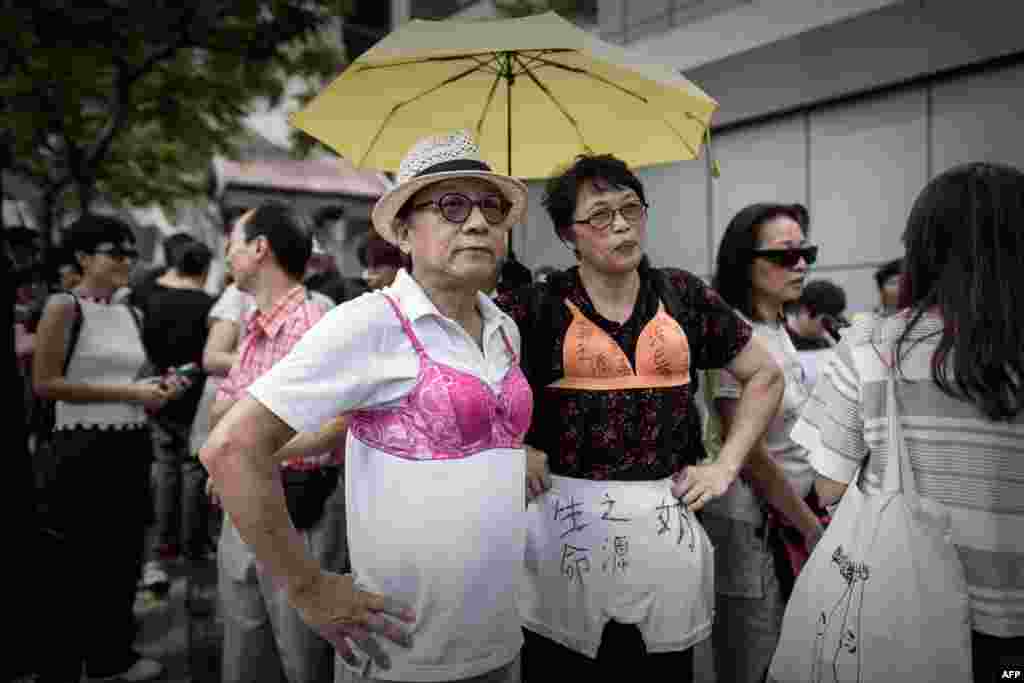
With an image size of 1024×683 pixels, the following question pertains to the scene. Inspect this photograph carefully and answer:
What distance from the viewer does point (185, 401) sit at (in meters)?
5.60

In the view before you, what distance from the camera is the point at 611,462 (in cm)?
222

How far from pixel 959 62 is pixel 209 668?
7.36m

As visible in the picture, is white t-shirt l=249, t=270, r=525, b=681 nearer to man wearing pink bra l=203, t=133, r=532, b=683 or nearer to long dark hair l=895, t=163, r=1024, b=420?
man wearing pink bra l=203, t=133, r=532, b=683

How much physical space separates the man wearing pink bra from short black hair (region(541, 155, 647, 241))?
483 mm

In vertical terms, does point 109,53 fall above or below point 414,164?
above

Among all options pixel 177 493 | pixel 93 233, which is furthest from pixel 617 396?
pixel 177 493

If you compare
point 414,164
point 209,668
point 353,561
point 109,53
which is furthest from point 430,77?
point 109,53

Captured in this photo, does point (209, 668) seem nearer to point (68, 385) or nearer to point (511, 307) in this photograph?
point (68, 385)

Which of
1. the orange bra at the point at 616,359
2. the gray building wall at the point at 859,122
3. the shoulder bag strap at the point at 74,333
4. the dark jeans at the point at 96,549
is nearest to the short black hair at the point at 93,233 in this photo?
the shoulder bag strap at the point at 74,333

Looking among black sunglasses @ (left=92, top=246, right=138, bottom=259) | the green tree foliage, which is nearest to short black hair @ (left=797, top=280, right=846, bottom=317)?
black sunglasses @ (left=92, top=246, right=138, bottom=259)

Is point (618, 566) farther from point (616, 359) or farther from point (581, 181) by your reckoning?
point (581, 181)

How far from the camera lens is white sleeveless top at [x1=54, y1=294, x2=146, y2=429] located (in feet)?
11.9

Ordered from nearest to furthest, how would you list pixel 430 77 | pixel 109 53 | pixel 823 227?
pixel 430 77 < pixel 823 227 < pixel 109 53

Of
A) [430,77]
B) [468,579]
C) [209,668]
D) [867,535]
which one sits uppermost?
[430,77]
